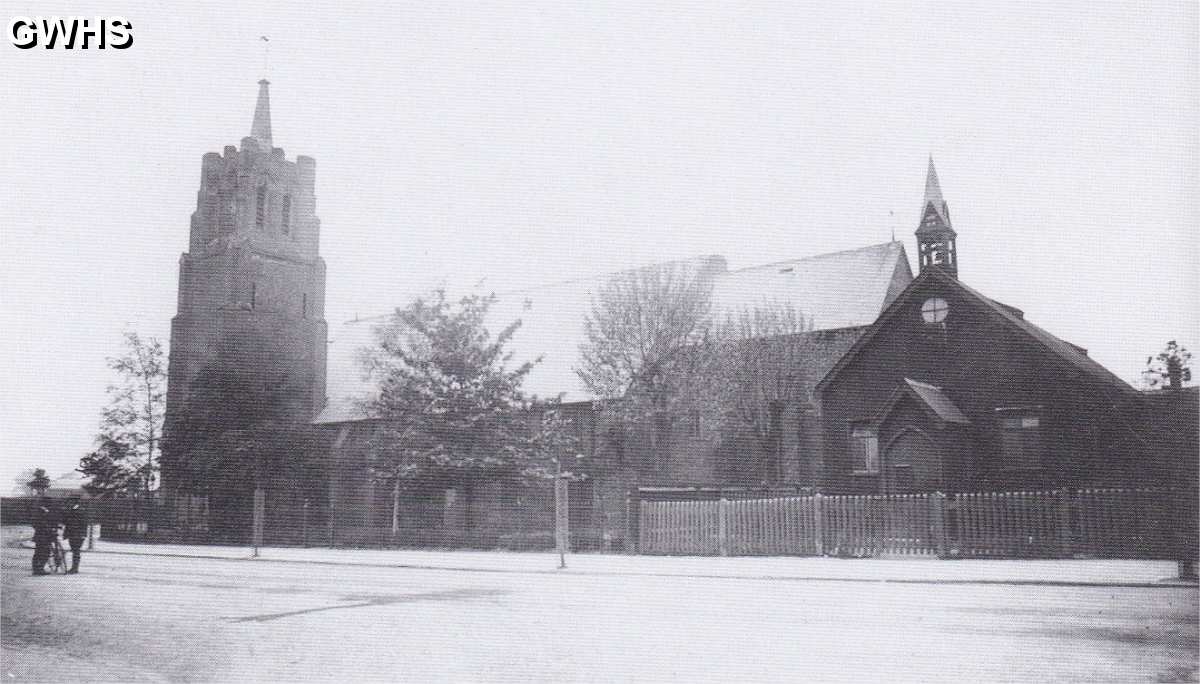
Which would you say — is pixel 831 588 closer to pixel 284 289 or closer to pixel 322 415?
pixel 284 289

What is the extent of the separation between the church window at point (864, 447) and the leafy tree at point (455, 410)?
28.8 feet

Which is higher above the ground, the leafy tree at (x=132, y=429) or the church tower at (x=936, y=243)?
the church tower at (x=936, y=243)

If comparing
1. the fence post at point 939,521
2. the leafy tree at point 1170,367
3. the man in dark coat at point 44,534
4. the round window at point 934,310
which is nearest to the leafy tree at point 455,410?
the round window at point 934,310

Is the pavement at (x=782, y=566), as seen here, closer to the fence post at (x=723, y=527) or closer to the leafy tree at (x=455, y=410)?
the fence post at (x=723, y=527)

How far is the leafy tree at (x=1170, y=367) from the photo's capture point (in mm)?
6892

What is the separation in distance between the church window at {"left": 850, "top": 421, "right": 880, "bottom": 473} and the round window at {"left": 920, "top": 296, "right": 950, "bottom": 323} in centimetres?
352

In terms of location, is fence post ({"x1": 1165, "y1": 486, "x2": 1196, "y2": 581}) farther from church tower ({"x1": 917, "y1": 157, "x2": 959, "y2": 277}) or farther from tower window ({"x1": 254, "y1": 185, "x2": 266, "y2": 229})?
tower window ({"x1": 254, "y1": 185, "x2": 266, "y2": 229})

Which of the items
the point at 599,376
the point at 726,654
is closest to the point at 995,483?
the point at 599,376

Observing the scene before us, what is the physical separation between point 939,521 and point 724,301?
19.9 m

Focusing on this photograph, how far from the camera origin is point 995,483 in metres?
22.1

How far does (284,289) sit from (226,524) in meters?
11.0

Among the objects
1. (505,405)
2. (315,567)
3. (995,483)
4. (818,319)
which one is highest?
(818,319)

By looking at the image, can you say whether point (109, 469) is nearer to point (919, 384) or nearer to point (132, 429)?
point (132, 429)

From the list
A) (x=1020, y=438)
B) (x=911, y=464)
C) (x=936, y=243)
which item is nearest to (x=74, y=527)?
(x=911, y=464)
